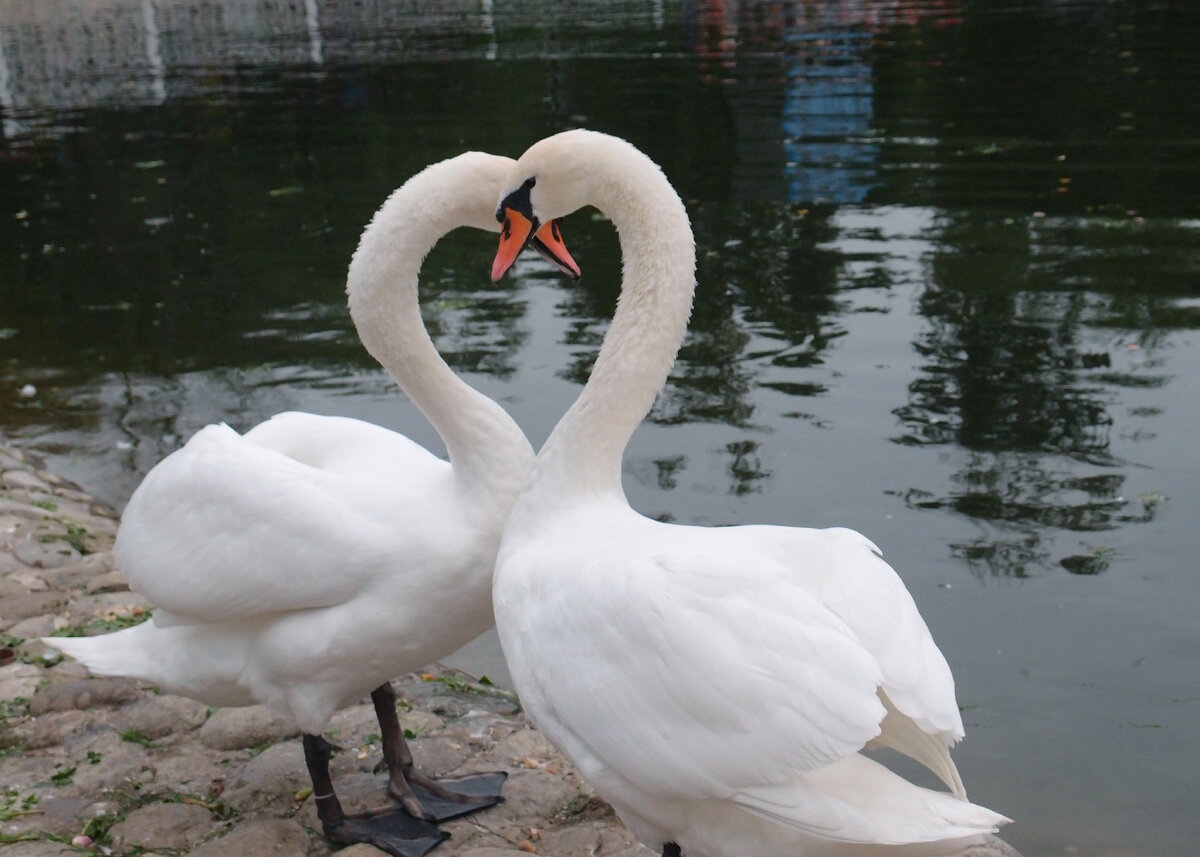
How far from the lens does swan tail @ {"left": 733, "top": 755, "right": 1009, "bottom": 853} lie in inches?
107

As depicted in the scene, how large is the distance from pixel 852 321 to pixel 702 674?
19.0 ft

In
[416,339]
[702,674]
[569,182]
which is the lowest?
[702,674]

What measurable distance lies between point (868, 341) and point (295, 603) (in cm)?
507

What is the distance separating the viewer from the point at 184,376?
872 centimetres

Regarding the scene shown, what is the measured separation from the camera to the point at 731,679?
111 inches

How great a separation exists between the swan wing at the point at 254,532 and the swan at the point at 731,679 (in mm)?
464

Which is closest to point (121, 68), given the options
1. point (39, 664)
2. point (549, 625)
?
point (39, 664)

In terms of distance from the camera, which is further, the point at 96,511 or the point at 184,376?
the point at 184,376

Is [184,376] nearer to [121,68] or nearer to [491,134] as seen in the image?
[491,134]

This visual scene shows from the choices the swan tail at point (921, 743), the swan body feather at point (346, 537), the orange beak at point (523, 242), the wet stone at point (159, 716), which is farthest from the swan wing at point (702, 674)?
the wet stone at point (159, 716)

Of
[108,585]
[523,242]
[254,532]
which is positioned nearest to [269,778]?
Answer: [254,532]

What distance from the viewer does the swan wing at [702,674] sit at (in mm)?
2770

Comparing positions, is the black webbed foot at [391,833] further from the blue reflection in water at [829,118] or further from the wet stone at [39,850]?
the blue reflection in water at [829,118]

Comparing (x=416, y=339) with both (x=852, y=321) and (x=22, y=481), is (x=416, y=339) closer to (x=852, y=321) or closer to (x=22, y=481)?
(x=22, y=481)
